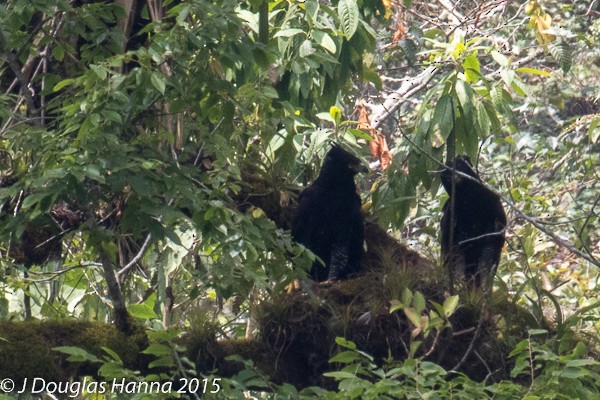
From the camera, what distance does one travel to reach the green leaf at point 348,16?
4.82 metres

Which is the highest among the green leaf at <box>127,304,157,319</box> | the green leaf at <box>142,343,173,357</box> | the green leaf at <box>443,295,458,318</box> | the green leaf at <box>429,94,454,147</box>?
the green leaf at <box>429,94,454,147</box>

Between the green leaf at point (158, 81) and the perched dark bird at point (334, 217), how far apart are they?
2082 mm

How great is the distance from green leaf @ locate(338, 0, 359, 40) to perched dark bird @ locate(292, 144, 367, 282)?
1.17 m

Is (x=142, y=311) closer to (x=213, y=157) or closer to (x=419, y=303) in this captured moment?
(x=213, y=157)

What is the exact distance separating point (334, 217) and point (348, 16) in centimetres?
145

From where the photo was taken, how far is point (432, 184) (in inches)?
234

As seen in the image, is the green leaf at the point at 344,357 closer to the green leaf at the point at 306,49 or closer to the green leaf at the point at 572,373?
the green leaf at the point at 572,373

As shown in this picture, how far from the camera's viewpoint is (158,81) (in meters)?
3.69

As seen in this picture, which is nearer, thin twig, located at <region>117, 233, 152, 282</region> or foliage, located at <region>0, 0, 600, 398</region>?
foliage, located at <region>0, 0, 600, 398</region>

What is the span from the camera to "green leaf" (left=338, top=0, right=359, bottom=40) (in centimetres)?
482

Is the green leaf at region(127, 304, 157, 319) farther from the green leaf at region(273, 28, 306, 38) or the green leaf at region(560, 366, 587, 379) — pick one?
the green leaf at region(560, 366, 587, 379)

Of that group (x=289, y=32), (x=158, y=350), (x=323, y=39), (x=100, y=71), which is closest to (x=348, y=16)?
(x=323, y=39)

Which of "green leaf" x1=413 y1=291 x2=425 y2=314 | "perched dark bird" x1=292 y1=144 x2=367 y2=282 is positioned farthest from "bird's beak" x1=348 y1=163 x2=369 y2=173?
"green leaf" x1=413 y1=291 x2=425 y2=314

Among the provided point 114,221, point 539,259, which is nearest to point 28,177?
point 114,221
